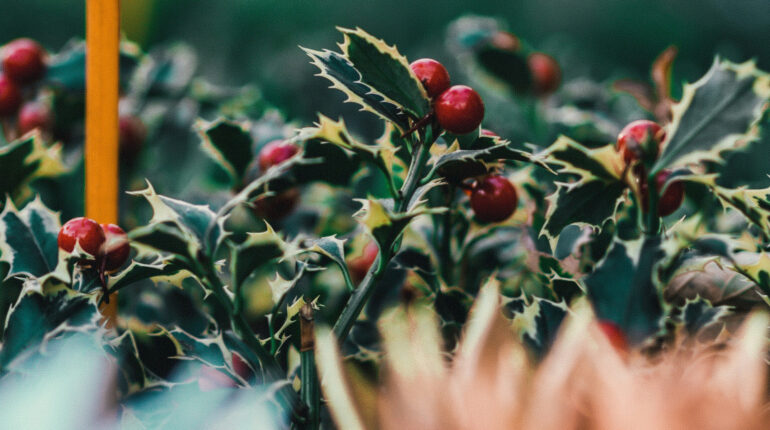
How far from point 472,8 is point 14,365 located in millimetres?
1861

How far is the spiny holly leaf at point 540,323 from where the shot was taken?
404 mm

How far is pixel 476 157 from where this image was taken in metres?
0.39

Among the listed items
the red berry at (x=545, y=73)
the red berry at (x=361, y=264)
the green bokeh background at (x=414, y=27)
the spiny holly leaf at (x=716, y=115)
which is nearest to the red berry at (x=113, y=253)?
the red berry at (x=361, y=264)

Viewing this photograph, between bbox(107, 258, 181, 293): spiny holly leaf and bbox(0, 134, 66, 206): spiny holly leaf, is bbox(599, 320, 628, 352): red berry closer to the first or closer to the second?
bbox(107, 258, 181, 293): spiny holly leaf

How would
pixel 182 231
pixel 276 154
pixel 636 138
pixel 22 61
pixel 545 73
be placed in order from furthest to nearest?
pixel 545 73 → pixel 22 61 → pixel 276 154 → pixel 636 138 → pixel 182 231

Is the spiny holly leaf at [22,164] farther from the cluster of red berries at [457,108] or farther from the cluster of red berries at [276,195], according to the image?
the cluster of red berries at [457,108]

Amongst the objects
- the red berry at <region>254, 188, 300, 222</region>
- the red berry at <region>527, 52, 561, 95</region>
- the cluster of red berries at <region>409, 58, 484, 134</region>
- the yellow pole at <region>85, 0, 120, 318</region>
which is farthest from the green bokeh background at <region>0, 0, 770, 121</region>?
the cluster of red berries at <region>409, 58, 484, 134</region>

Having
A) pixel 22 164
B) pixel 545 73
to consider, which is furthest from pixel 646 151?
pixel 545 73

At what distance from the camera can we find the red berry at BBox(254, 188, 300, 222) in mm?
621

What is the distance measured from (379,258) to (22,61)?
0.59m

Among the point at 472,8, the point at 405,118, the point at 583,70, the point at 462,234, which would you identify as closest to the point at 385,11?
the point at 472,8

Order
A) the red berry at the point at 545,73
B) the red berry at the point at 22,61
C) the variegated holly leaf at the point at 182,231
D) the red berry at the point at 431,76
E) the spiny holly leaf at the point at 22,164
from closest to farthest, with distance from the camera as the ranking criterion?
the variegated holly leaf at the point at 182,231 → the red berry at the point at 431,76 → the spiny holly leaf at the point at 22,164 → the red berry at the point at 22,61 → the red berry at the point at 545,73

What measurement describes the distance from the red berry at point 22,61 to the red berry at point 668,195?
2.24 ft

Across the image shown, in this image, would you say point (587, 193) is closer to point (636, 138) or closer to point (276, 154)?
point (636, 138)
